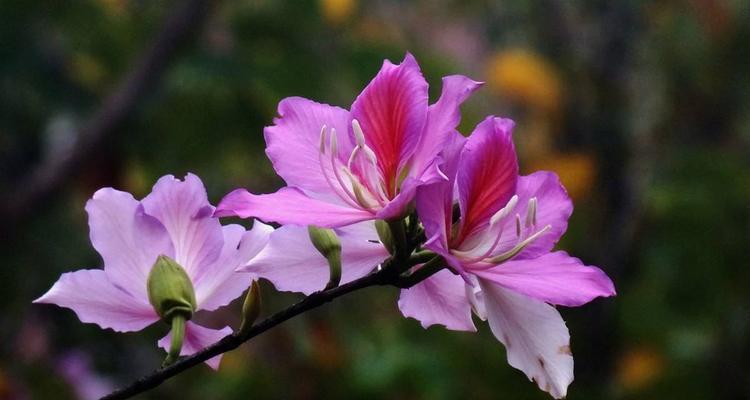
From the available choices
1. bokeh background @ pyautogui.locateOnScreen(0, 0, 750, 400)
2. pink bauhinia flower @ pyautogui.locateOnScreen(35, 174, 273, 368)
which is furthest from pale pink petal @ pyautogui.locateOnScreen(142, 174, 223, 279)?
bokeh background @ pyautogui.locateOnScreen(0, 0, 750, 400)

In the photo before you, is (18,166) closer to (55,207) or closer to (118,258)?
(55,207)

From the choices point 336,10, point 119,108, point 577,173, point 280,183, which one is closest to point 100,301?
point 119,108

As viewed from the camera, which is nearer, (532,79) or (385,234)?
(385,234)

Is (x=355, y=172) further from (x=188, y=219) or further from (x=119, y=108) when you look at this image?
(x=119, y=108)

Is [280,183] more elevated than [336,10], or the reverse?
[336,10]

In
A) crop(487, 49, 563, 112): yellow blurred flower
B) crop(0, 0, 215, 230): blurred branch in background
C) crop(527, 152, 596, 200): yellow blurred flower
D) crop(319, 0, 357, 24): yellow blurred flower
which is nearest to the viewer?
crop(0, 0, 215, 230): blurred branch in background

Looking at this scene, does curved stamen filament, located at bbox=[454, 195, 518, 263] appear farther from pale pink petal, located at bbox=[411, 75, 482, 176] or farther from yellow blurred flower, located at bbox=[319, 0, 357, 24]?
yellow blurred flower, located at bbox=[319, 0, 357, 24]

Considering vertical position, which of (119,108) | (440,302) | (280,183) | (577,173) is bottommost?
(577,173)

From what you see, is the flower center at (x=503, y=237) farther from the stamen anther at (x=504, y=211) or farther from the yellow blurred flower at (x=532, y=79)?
the yellow blurred flower at (x=532, y=79)
